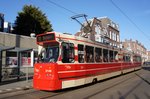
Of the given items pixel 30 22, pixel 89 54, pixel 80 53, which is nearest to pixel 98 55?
pixel 89 54

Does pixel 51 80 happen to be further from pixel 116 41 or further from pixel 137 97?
pixel 116 41

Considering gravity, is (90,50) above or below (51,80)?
above

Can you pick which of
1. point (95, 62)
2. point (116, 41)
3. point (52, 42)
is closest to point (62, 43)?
point (52, 42)

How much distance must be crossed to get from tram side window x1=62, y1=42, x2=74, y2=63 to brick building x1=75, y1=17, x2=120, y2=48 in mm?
35112

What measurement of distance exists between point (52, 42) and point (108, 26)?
4801 cm

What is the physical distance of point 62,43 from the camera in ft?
40.7

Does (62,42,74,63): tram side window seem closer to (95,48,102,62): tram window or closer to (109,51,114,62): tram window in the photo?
(95,48,102,62): tram window

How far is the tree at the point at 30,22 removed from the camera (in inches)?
1582

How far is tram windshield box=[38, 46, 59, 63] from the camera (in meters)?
12.3

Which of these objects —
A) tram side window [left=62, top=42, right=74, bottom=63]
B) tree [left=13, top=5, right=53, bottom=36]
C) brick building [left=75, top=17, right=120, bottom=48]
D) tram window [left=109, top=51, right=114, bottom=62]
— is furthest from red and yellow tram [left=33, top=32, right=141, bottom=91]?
brick building [left=75, top=17, right=120, bottom=48]

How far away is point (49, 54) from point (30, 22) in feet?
95.4

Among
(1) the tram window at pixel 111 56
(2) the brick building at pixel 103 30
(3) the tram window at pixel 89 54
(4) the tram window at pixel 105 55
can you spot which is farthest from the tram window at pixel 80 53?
(2) the brick building at pixel 103 30

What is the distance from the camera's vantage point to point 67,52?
41.6ft

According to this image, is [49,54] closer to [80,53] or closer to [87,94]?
[80,53]
